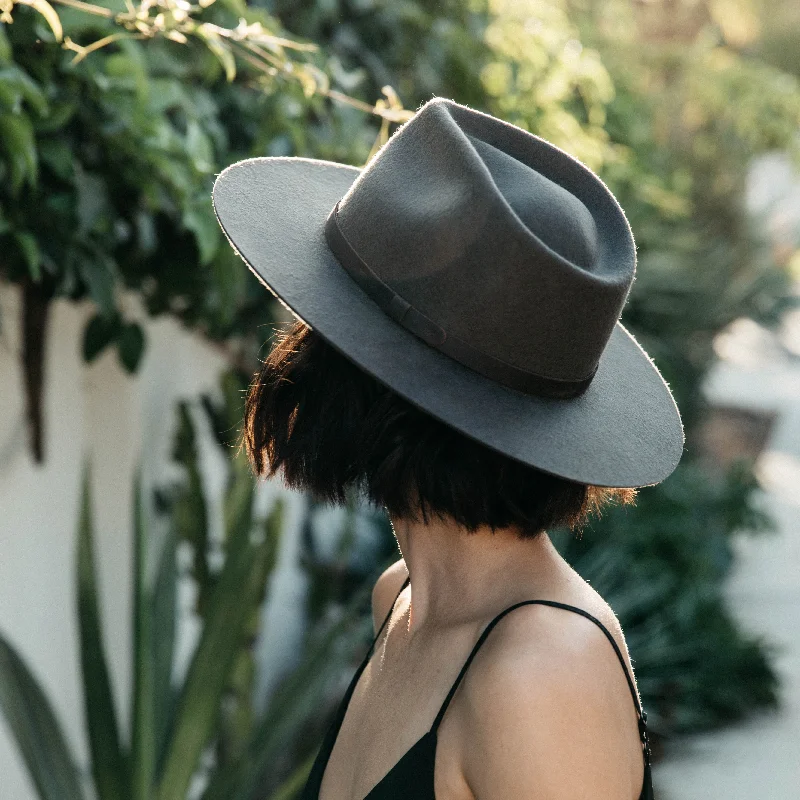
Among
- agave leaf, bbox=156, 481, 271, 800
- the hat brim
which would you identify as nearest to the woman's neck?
the hat brim

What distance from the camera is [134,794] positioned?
2166 millimetres

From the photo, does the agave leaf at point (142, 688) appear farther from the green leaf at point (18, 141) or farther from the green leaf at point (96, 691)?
the green leaf at point (18, 141)

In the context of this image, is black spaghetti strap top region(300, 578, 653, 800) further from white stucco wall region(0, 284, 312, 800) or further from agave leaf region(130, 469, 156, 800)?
white stucco wall region(0, 284, 312, 800)

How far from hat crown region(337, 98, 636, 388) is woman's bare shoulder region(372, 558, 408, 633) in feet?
1.76

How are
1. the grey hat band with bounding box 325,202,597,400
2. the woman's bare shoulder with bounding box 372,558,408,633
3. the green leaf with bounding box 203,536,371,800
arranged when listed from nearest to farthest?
the grey hat band with bounding box 325,202,597,400
the woman's bare shoulder with bounding box 372,558,408,633
the green leaf with bounding box 203,536,371,800

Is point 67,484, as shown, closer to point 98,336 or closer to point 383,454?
point 98,336

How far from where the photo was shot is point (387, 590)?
1.65 m

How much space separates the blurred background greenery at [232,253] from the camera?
1.77m

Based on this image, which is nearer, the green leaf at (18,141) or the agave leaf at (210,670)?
the green leaf at (18,141)

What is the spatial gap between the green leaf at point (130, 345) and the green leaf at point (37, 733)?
62 centimetres

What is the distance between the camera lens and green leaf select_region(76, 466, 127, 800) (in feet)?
7.12

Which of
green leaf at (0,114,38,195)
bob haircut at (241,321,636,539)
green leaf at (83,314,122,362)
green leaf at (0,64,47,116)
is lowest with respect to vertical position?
green leaf at (83,314,122,362)

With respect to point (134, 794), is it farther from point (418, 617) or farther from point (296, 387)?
point (296, 387)

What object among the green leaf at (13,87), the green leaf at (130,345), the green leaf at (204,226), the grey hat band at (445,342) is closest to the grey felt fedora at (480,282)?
the grey hat band at (445,342)
